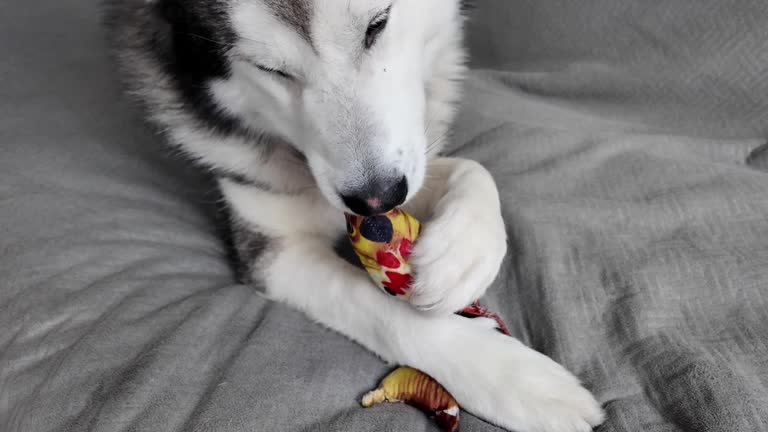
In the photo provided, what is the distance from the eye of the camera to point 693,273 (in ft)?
3.54

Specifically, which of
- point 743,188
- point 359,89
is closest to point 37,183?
point 359,89

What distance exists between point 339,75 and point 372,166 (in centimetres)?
18

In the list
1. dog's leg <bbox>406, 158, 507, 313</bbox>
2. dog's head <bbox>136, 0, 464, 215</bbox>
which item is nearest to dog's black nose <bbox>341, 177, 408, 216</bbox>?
dog's head <bbox>136, 0, 464, 215</bbox>

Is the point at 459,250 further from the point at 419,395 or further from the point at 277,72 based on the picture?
the point at 277,72

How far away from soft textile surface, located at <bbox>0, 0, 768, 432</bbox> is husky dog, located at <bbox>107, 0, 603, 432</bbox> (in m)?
0.08

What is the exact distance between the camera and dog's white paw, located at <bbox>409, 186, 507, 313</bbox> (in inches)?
37.9

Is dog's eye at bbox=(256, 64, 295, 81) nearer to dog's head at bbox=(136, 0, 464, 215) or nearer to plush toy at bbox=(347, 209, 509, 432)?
dog's head at bbox=(136, 0, 464, 215)

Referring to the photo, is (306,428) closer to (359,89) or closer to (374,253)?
(374,253)

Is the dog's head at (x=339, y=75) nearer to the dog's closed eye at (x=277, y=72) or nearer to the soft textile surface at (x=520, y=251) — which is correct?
the dog's closed eye at (x=277, y=72)

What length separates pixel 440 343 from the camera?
3.22 ft

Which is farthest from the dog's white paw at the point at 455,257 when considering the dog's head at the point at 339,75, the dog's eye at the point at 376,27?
the dog's eye at the point at 376,27

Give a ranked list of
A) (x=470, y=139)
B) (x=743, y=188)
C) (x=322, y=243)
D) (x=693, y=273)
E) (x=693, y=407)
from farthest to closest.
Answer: (x=470, y=139), (x=322, y=243), (x=743, y=188), (x=693, y=273), (x=693, y=407)

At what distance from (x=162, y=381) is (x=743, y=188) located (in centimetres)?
134

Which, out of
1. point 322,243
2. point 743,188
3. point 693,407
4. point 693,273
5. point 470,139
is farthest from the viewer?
point 470,139
